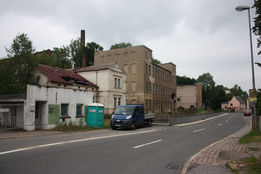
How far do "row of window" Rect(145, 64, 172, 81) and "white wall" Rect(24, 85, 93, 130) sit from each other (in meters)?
31.2

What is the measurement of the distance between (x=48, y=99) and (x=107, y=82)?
64.8ft

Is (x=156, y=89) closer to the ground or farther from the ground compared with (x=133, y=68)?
closer to the ground

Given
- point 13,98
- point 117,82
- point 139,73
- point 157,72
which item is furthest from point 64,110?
point 157,72

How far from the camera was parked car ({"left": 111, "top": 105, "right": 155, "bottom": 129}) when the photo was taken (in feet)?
68.8

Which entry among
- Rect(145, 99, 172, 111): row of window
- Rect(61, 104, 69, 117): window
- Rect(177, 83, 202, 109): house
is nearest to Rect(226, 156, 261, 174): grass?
Rect(61, 104, 69, 117): window

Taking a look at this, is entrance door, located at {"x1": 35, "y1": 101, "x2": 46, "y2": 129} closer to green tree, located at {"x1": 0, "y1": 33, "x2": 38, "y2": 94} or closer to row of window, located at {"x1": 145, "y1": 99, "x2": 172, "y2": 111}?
green tree, located at {"x1": 0, "y1": 33, "x2": 38, "y2": 94}

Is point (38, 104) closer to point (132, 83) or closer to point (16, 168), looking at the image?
point (16, 168)

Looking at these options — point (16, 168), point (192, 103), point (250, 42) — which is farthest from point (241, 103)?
point (16, 168)

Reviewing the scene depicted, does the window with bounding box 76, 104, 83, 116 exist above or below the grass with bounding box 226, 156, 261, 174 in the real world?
above

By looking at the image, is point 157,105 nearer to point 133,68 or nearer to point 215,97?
point 133,68

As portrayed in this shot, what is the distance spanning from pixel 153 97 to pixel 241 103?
81.5 m

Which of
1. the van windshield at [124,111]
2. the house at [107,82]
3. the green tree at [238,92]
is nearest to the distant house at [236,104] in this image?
the green tree at [238,92]

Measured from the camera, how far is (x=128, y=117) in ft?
69.5

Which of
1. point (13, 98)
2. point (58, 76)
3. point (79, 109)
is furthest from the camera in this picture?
point (58, 76)
